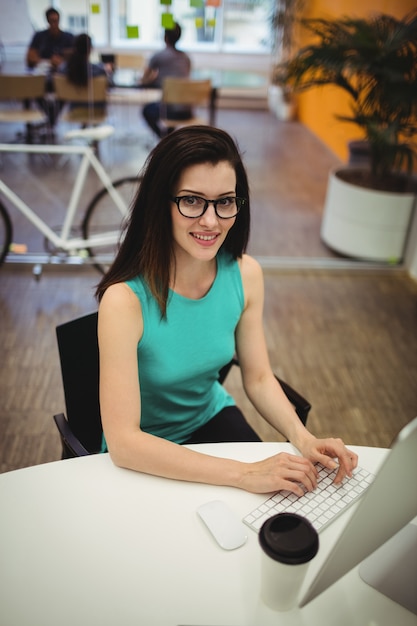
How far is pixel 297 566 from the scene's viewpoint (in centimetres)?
77

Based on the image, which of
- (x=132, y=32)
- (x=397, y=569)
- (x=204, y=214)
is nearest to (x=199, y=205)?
(x=204, y=214)

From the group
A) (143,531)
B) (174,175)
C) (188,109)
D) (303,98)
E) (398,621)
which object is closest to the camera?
(398,621)

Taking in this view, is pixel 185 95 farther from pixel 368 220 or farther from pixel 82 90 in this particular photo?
pixel 368 220

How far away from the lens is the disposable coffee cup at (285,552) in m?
0.76

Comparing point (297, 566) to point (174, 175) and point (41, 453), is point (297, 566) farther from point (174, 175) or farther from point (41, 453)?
point (41, 453)

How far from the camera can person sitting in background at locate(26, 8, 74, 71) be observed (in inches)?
120

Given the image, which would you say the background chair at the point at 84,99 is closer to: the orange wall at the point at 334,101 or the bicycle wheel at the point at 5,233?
the bicycle wheel at the point at 5,233

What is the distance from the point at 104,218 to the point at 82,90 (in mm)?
852

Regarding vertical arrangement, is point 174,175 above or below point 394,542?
above

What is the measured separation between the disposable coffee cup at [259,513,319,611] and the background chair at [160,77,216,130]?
2945 millimetres

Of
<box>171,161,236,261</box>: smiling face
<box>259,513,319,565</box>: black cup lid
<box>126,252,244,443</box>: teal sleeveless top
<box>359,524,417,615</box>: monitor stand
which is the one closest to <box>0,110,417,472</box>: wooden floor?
<box>126,252,244,443</box>: teal sleeveless top

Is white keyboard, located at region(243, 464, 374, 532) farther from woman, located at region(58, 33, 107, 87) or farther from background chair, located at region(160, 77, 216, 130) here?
woman, located at region(58, 33, 107, 87)

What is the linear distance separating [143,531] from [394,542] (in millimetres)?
433

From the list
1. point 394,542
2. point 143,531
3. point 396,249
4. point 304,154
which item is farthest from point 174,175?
point 304,154
